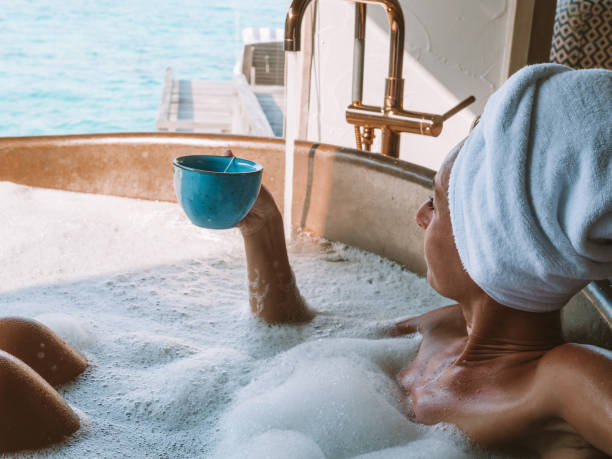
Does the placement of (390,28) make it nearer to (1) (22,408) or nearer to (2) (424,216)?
(2) (424,216)

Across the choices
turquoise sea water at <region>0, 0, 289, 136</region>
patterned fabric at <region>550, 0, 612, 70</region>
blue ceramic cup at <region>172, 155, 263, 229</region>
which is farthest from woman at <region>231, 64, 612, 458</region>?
turquoise sea water at <region>0, 0, 289, 136</region>

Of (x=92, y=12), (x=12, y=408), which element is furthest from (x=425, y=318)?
(x=92, y=12)

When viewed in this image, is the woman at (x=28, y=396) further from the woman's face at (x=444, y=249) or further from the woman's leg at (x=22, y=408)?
the woman's face at (x=444, y=249)

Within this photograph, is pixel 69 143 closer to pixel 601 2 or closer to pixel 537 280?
pixel 537 280

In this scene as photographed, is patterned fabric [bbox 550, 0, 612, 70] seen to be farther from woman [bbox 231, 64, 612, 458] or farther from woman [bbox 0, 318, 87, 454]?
woman [bbox 0, 318, 87, 454]

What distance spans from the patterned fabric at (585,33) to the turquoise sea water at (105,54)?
24.5 ft

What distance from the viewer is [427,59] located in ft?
7.03

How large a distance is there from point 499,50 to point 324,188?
0.98m

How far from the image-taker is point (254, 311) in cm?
128

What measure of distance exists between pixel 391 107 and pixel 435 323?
66 centimetres

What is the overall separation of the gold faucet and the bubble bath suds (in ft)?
1.16

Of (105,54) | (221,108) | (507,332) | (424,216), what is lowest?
(221,108)

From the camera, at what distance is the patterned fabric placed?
1893 mm

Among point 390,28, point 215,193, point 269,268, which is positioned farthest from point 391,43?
point 215,193
